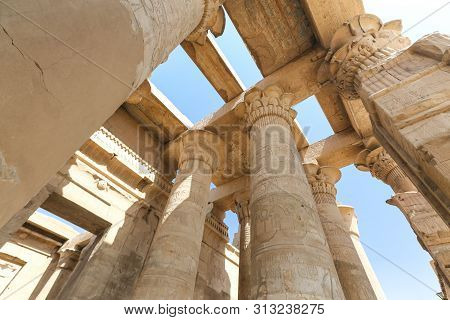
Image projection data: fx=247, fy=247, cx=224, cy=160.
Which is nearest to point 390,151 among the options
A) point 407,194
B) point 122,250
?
point 407,194

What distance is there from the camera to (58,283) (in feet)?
21.3

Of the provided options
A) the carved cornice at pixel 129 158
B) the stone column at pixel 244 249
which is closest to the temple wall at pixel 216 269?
the stone column at pixel 244 249

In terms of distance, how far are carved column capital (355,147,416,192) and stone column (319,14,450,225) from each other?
12.1 feet

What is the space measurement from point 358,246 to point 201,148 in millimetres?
5696

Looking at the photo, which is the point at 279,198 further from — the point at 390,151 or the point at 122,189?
the point at 122,189

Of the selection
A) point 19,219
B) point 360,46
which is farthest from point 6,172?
point 360,46

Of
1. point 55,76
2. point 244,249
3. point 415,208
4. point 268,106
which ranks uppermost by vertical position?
point 268,106

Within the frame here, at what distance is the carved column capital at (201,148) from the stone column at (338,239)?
119 inches

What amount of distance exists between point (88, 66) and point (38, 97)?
16.8 inches

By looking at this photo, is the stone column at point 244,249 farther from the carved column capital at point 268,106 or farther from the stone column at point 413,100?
the stone column at point 413,100

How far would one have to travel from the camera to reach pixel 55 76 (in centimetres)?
138

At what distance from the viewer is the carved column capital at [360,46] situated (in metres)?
4.68

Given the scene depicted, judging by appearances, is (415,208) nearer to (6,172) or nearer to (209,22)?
(209,22)

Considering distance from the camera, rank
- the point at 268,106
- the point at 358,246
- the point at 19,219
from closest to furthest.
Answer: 1. the point at 19,219
2. the point at 268,106
3. the point at 358,246
